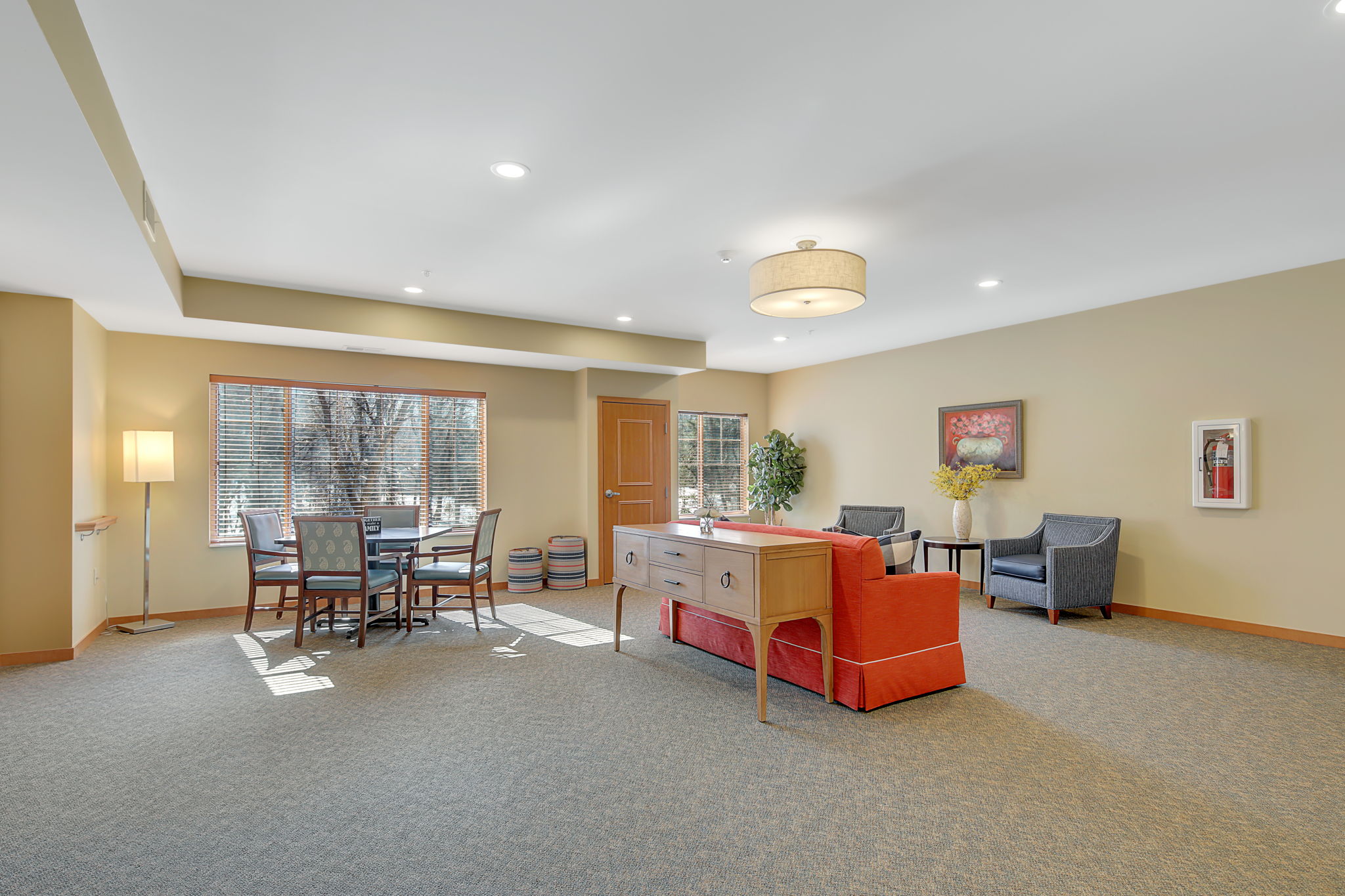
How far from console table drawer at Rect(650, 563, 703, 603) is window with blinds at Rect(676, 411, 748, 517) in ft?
15.4

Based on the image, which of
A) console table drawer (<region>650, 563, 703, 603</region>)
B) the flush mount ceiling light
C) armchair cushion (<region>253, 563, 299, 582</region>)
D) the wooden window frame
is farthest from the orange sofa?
the wooden window frame

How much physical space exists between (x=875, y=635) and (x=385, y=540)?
11.6 feet

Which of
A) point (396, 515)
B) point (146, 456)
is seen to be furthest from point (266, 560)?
point (146, 456)

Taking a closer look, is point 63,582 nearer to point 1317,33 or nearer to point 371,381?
point 371,381

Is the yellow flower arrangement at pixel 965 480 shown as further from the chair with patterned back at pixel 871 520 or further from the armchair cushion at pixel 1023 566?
the armchair cushion at pixel 1023 566

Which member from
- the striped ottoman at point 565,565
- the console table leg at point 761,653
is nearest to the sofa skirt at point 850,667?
the console table leg at point 761,653

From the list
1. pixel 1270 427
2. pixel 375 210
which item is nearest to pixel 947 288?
pixel 1270 427

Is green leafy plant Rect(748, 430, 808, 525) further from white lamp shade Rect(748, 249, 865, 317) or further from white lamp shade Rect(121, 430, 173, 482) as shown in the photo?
white lamp shade Rect(121, 430, 173, 482)

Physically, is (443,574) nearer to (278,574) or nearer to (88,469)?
(278,574)

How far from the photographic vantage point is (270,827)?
239 cm

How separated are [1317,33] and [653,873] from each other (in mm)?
3495

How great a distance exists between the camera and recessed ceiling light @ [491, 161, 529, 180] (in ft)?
10.3

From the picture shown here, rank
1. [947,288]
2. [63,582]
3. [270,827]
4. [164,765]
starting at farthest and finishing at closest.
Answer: [947,288] → [63,582] → [164,765] → [270,827]

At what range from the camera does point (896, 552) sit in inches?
149
